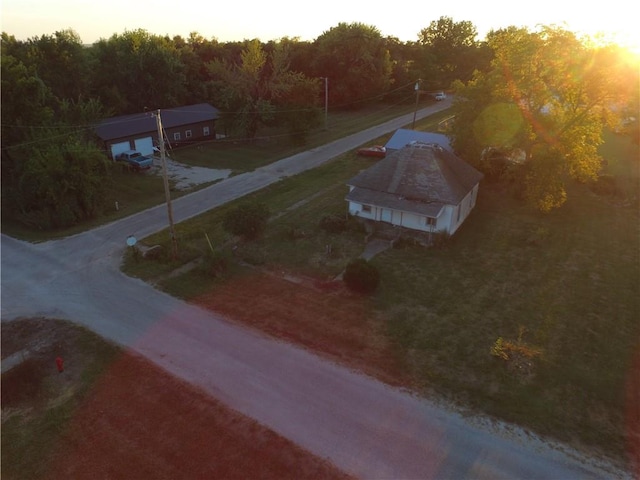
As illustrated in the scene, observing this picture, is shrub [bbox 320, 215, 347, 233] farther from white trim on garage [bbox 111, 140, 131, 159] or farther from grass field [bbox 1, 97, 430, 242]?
white trim on garage [bbox 111, 140, 131, 159]

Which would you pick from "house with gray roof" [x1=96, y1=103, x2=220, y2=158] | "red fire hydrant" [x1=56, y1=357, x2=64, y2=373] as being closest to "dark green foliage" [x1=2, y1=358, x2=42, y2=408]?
"red fire hydrant" [x1=56, y1=357, x2=64, y2=373]

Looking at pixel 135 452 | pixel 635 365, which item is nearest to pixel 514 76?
pixel 635 365

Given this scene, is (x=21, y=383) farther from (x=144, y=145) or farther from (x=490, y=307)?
(x=144, y=145)

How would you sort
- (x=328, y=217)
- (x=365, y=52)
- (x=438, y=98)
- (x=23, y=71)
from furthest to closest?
(x=438, y=98) → (x=365, y=52) → (x=23, y=71) → (x=328, y=217)

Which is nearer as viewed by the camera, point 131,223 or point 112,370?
point 112,370

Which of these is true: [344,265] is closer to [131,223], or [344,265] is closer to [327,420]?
[327,420]
